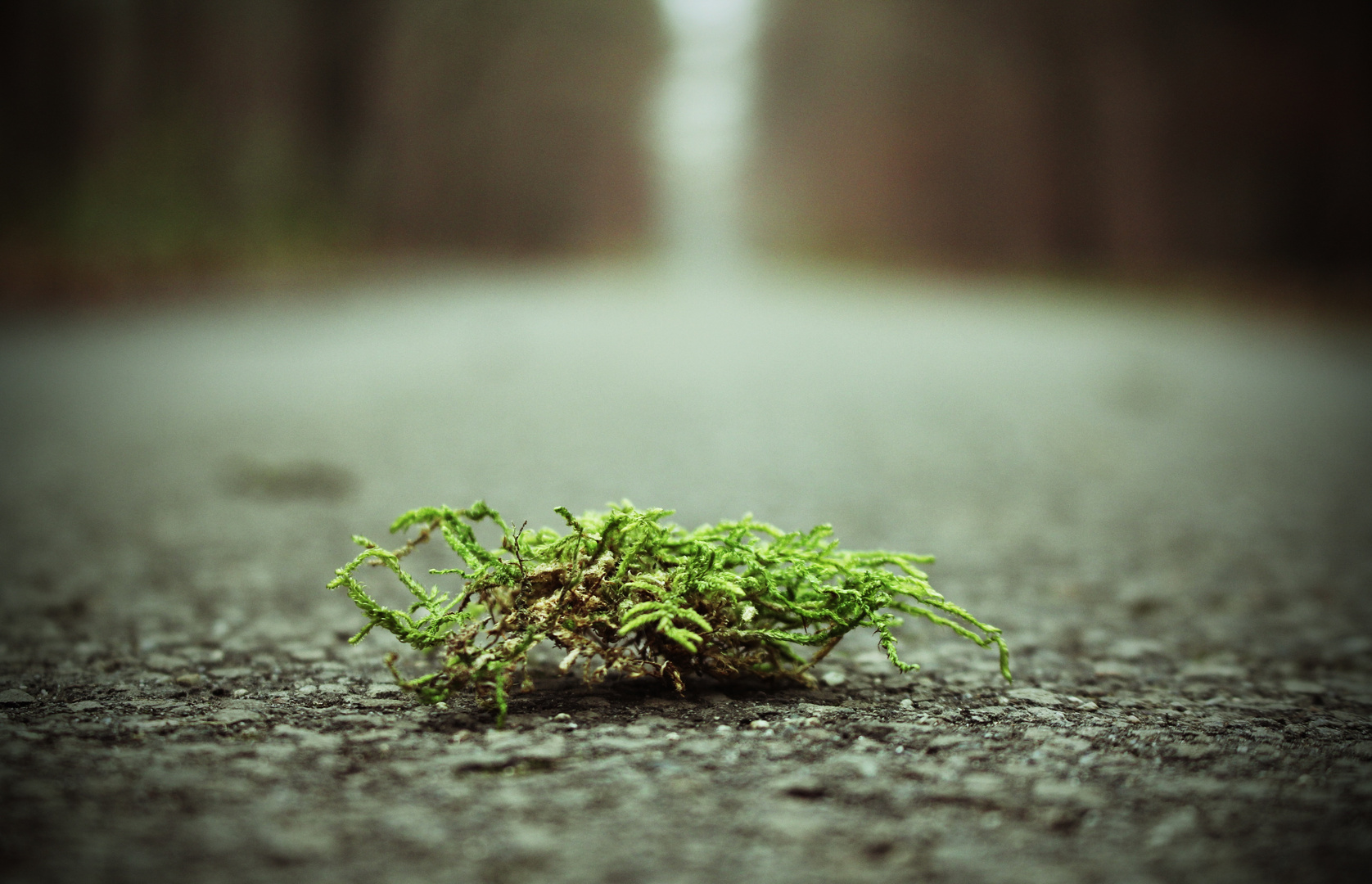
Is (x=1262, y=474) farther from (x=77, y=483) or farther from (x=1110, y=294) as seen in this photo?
(x=1110, y=294)

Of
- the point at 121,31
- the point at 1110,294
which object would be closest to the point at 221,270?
the point at 121,31

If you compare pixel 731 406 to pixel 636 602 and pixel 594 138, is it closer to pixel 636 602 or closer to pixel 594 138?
pixel 636 602

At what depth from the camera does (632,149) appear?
33.9m

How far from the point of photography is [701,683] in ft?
5.17

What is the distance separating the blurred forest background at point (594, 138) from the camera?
41.4 feet

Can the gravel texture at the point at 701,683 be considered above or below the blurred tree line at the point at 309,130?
below

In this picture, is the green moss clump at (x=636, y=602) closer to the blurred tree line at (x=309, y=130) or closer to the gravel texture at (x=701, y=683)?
the gravel texture at (x=701, y=683)

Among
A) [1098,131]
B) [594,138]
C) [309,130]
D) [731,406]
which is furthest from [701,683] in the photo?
[594,138]

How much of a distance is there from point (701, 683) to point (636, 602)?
0.68ft

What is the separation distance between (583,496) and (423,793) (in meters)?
2.42

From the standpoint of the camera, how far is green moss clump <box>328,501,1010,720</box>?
1445 millimetres

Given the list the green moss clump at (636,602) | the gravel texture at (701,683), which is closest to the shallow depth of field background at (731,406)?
the gravel texture at (701,683)

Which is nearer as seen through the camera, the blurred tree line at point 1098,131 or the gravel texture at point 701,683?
the gravel texture at point 701,683

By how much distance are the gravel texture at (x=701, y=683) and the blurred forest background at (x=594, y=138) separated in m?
7.38
